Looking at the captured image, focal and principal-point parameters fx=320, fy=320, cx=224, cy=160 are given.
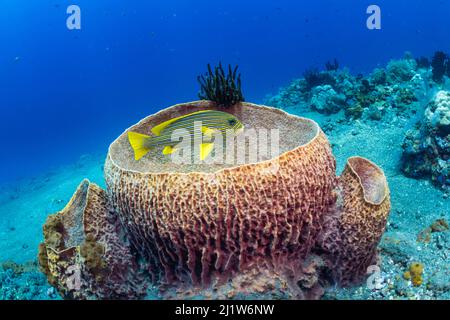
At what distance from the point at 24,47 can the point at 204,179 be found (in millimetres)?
117997

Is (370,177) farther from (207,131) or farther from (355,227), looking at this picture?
(207,131)

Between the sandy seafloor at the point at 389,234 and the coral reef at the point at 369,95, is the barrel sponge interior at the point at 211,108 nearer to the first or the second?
the sandy seafloor at the point at 389,234

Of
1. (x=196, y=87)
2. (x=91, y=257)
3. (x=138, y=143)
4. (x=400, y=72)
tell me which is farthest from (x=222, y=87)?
(x=196, y=87)

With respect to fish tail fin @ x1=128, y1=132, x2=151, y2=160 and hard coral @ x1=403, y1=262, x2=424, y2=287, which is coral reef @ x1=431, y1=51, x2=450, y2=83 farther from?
fish tail fin @ x1=128, y1=132, x2=151, y2=160

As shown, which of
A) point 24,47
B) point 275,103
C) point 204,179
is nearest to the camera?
point 204,179

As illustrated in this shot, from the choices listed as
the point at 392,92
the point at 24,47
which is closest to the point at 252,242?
the point at 392,92

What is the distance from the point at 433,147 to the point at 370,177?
2712mm

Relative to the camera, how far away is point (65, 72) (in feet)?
351

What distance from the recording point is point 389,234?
13.3 ft

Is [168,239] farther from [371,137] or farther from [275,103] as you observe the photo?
[275,103]

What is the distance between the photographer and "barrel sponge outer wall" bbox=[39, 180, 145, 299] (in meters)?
2.92

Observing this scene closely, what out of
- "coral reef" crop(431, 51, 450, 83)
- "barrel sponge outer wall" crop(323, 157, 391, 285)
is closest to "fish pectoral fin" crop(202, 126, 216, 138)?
"barrel sponge outer wall" crop(323, 157, 391, 285)

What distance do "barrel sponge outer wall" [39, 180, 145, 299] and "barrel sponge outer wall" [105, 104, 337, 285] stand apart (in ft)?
1.13
